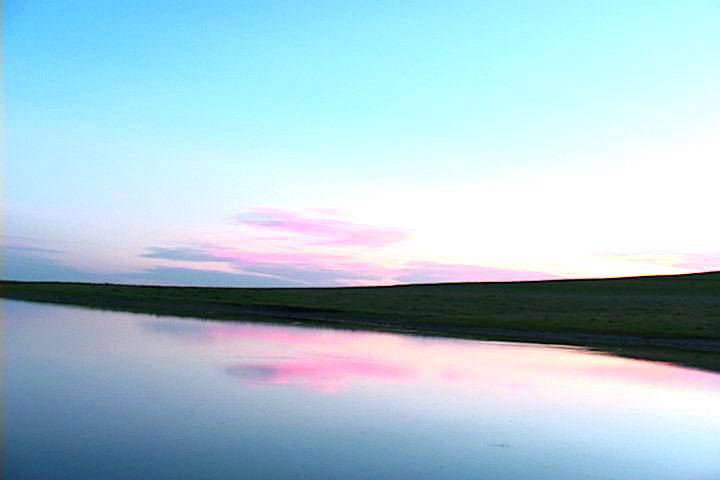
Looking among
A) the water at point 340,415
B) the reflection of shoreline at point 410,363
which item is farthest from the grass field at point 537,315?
the water at point 340,415

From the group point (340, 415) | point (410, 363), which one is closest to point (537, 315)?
point (410, 363)

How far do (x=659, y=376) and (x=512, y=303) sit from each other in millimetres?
41627

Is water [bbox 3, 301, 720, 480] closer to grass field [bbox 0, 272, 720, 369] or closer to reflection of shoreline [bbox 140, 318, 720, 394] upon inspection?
reflection of shoreline [bbox 140, 318, 720, 394]

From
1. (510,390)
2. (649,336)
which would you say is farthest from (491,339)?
(510,390)

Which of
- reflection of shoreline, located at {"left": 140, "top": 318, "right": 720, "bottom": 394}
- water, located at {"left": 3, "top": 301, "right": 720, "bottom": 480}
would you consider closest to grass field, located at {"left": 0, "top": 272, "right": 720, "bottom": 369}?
reflection of shoreline, located at {"left": 140, "top": 318, "right": 720, "bottom": 394}

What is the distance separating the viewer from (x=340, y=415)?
15070 millimetres

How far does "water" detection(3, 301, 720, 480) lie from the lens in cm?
1118

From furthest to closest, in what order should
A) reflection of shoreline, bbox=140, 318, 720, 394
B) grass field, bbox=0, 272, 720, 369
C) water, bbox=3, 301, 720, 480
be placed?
grass field, bbox=0, 272, 720, 369
reflection of shoreline, bbox=140, 318, 720, 394
water, bbox=3, 301, 720, 480

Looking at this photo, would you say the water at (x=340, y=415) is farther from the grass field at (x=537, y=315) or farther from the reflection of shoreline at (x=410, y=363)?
the grass field at (x=537, y=315)

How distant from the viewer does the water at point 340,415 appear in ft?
36.7

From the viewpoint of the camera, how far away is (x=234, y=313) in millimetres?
52062

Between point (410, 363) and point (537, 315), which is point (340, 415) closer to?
point (410, 363)

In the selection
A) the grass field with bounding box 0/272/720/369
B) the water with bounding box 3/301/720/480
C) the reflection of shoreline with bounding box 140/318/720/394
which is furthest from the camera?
the grass field with bounding box 0/272/720/369

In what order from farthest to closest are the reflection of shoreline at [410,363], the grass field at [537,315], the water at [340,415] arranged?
1. the grass field at [537,315]
2. the reflection of shoreline at [410,363]
3. the water at [340,415]
